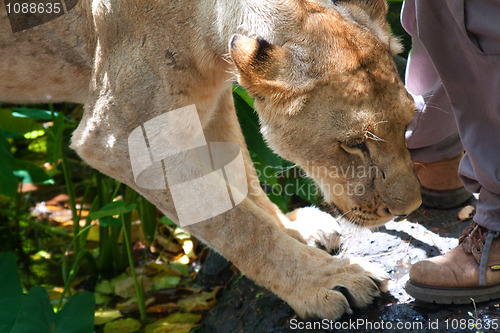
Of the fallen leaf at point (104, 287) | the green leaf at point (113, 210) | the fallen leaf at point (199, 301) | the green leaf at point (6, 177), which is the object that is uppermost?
the green leaf at point (6, 177)

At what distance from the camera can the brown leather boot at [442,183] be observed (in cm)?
328

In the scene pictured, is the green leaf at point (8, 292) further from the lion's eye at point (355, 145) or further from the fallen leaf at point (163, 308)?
the lion's eye at point (355, 145)

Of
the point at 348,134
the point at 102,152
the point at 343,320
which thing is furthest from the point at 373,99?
the point at 102,152

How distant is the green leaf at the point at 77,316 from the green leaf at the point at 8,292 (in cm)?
24

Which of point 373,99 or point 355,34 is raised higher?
point 355,34

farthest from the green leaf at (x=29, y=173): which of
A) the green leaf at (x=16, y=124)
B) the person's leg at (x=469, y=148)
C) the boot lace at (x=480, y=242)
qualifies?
the boot lace at (x=480, y=242)

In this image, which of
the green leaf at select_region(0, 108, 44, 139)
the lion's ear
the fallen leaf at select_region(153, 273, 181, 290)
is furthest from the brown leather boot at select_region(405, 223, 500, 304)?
the green leaf at select_region(0, 108, 44, 139)

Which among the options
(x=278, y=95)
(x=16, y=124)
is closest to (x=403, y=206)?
(x=278, y=95)

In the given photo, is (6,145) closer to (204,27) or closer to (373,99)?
(204,27)

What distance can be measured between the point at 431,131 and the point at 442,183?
16.1 inches

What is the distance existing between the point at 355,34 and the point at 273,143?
59 cm

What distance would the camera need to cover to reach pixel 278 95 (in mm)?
2453

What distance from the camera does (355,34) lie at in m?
2.48

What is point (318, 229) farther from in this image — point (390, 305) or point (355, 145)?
point (355, 145)
